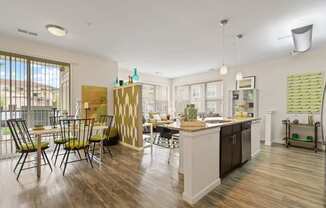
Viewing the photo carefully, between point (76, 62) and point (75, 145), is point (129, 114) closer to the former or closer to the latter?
point (75, 145)

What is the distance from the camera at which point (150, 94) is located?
8.12m

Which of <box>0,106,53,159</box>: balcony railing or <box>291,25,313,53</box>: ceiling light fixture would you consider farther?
<box>0,106,53,159</box>: balcony railing

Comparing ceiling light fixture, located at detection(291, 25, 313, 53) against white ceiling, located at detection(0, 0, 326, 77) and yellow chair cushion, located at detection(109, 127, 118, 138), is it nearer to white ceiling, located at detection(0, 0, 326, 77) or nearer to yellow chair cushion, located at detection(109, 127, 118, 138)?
white ceiling, located at detection(0, 0, 326, 77)

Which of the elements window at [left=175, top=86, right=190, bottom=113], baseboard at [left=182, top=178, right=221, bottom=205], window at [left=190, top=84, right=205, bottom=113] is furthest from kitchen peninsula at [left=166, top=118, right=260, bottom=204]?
window at [left=175, top=86, right=190, bottom=113]

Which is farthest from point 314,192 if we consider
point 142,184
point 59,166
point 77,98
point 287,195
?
point 77,98

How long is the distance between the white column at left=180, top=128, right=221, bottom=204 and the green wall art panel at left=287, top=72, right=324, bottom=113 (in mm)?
3997

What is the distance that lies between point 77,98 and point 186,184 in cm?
401

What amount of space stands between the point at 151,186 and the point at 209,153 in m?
1.00

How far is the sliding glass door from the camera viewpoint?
3676mm

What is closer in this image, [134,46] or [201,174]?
[201,174]

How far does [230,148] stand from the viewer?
274cm

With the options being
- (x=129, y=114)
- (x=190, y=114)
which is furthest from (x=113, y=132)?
(x=190, y=114)

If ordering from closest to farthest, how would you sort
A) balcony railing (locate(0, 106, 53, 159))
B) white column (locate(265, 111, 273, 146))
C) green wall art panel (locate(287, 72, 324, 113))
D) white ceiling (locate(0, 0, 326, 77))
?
white ceiling (locate(0, 0, 326, 77)) → balcony railing (locate(0, 106, 53, 159)) → green wall art panel (locate(287, 72, 324, 113)) → white column (locate(265, 111, 273, 146))

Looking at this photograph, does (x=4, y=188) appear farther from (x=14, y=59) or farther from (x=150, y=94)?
(x=150, y=94)
